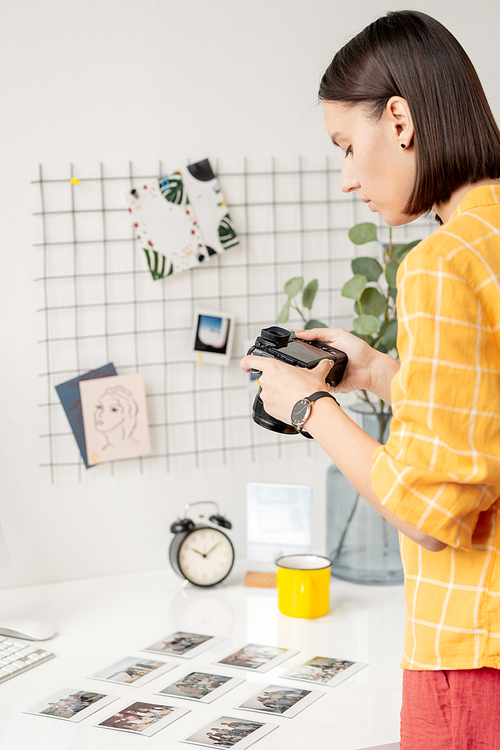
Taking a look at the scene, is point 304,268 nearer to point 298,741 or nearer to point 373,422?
point 373,422

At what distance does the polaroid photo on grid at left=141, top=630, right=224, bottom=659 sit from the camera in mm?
1137

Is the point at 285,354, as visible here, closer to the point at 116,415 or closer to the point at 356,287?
the point at 356,287

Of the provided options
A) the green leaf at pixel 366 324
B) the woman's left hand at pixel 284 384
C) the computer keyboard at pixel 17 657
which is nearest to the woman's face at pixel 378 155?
the woman's left hand at pixel 284 384

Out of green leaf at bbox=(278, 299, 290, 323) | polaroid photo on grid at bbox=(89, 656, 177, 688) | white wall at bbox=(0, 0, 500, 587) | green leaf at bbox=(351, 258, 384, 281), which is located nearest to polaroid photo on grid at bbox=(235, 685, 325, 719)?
polaroid photo on grid at bbox=(89, 656, 177, 688)

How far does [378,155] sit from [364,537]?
3.02 ft

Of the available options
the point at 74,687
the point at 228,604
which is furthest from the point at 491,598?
the point at 228,604

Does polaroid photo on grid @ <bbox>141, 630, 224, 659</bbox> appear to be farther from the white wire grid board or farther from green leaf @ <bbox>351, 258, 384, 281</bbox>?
green leaf @ <bbox>351, 258, 384, 281</bbox>

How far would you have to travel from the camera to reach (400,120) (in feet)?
2.20

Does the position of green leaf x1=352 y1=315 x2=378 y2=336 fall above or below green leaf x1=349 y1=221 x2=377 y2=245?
below

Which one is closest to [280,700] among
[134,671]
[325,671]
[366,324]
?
[325,671]

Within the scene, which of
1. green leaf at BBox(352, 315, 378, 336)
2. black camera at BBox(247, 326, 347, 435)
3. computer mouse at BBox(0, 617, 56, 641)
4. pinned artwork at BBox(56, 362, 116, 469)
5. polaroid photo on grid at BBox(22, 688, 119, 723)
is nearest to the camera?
black camera at BBox(247, 326, 347, 435)

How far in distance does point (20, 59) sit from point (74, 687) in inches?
41.5

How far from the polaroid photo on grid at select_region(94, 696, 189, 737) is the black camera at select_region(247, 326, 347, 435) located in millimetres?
394

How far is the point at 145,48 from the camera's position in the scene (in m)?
1.41
